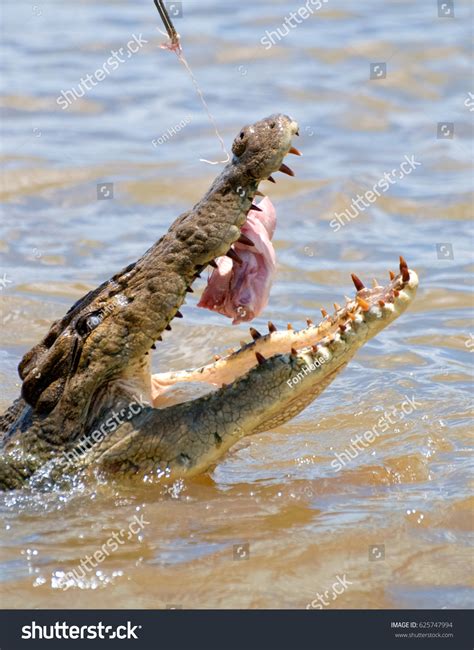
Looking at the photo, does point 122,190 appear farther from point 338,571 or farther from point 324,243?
point 338,571

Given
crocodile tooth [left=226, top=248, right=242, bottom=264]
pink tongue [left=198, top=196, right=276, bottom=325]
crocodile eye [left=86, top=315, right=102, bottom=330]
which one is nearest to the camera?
crocodile tooth [left=226, top=248, right=242, bottom=264]

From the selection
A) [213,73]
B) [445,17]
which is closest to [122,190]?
[213,73]

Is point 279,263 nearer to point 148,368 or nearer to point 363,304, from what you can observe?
point 148,368

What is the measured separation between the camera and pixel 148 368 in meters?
6.73

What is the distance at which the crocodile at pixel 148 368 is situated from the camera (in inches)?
241

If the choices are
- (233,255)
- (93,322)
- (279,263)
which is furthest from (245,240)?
(279,263)

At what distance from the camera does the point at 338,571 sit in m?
6.06

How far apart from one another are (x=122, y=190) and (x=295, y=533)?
7.26 meters

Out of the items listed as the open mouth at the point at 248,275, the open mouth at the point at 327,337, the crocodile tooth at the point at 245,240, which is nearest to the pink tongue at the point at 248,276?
the open mouth at the point at 248,275

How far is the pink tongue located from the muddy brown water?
931 millimetres

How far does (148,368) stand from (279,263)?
4716 mm

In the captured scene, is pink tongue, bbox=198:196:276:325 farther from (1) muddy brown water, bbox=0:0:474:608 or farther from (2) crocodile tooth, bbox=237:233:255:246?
(1) muddy brown water, bbox=0:0:474:608

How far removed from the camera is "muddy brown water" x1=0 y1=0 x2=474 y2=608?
6.19 metres

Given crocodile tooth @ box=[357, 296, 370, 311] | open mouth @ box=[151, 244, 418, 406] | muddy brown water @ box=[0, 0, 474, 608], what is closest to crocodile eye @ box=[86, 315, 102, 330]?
open mouth @ box=[151, 244, 418, 406]
